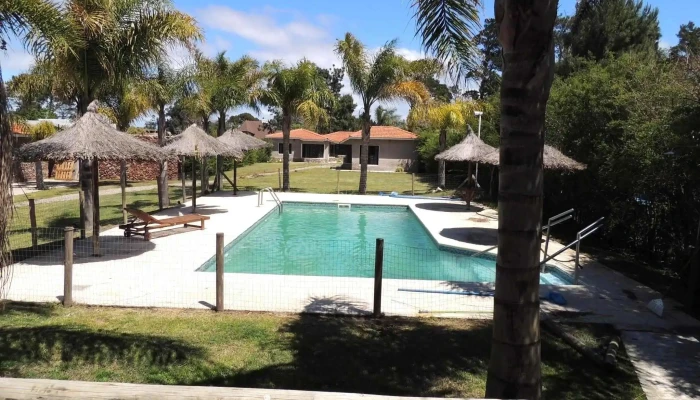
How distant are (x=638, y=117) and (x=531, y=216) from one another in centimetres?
1049

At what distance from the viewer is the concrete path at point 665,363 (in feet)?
18.1

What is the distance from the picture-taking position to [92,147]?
11031mm

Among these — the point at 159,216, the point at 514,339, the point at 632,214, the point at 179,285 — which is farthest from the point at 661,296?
the point at 159,216

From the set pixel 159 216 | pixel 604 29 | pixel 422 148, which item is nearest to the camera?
pixel 159 216

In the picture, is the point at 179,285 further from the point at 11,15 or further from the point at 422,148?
the point at 422,148

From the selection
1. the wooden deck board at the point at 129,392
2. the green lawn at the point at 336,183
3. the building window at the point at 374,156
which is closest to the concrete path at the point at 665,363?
the wooden deck board at the point at 129,392

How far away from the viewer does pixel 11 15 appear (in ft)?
25.9

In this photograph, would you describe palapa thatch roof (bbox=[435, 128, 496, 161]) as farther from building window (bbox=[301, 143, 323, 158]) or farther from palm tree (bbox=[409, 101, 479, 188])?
building window (bbox=[301, 143, 323, 158])

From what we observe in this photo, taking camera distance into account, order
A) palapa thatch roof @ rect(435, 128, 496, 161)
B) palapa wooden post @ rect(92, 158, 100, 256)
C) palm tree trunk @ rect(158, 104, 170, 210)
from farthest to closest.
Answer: palapa thatch roof @ rect(435, 128, 496, 161)
palm tree trunk @ rect(158, 104, 170, 210)
palapa wooden post @ rect(92, 158, 100, 256)

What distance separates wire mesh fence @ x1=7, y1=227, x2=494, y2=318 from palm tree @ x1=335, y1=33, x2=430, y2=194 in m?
13.1

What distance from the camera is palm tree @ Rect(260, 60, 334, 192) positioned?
25.6 m

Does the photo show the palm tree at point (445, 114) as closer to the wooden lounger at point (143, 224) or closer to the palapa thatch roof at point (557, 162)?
the palapa thatch roof at point (557, 162)

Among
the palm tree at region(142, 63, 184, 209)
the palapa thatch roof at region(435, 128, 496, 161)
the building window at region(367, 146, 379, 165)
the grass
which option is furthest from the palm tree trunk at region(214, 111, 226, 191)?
the building window at region(367, 146, 379, 165)

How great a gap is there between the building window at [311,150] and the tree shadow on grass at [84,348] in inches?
1890
